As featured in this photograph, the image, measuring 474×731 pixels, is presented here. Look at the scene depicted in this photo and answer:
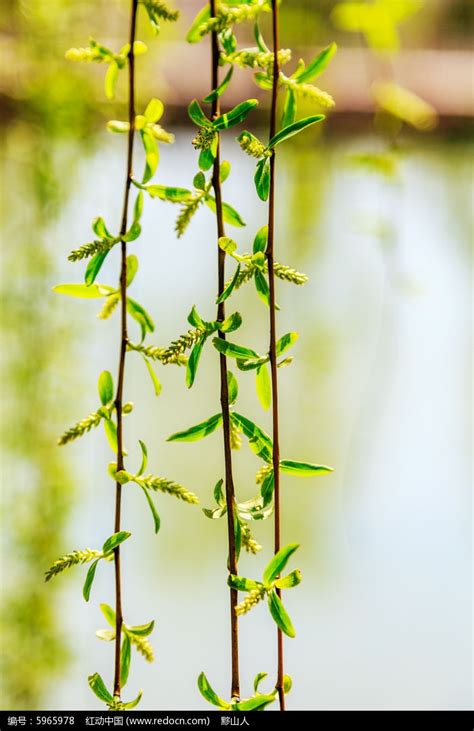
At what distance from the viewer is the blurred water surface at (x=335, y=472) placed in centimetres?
95

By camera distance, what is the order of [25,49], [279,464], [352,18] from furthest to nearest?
[25,49], [352,18], [279,464]

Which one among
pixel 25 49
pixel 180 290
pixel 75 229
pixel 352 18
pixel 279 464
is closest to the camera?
pixel 279 464

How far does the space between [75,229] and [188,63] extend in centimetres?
24

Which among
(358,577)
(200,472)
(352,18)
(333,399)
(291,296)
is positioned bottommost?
(358,577)

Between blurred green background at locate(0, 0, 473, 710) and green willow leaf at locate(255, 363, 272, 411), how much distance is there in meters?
0.48

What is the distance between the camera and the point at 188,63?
726 mm

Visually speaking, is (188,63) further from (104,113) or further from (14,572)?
(14,572)

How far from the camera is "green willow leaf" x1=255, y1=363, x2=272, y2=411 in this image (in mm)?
260

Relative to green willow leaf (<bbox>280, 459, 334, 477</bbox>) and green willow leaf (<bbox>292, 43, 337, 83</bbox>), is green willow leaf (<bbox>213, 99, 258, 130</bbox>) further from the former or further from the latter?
green willow leaf (<bbox>280, 459, 334, 477</bbox>)

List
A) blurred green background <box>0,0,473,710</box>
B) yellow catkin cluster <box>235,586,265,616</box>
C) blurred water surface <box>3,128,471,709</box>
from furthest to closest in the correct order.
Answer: blurred water surface <box>3,128,471,709</box>
blurred green background <box>0,0,473,710</box>
yellow catkin cluster <box>235,586,265,616</box>

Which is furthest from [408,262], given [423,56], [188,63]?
[188,63]

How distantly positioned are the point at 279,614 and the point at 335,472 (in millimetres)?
791

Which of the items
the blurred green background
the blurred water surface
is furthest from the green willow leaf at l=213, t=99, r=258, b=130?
the blurred water surface

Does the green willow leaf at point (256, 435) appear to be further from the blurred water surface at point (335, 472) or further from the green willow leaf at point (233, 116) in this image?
the blurred water surface at point (335, 472)
